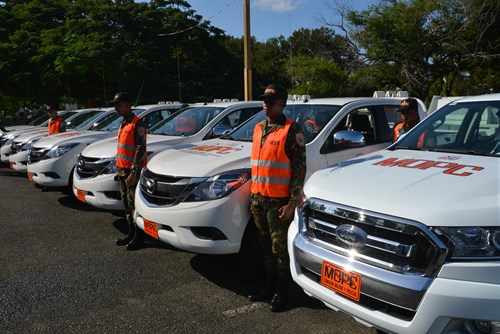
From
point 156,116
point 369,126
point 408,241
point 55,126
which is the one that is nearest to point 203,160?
point 369,126

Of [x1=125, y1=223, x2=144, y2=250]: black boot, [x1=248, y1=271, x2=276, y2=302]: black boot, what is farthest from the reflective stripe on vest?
[x1=125, y1=223, x2=144, y2=250]: black boot

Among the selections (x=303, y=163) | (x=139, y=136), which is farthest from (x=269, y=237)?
(x=139, y=136)

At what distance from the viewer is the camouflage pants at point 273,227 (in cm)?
346

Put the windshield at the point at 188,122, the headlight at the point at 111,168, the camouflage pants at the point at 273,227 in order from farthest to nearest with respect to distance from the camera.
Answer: the windshield at the point at 188,122, the headlight at the point at 111,168, the camouflage pants at the point at 273,227

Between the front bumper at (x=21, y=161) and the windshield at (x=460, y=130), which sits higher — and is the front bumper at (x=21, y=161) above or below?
below

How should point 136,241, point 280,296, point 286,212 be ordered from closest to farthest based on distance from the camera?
point 286,212 → point 280,296 → point 136,241

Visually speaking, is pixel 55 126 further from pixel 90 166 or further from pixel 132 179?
pixel 132 179

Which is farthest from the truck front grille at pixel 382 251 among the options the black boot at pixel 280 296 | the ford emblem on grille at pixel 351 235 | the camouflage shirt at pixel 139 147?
the camouflage shirt at pixel 139 147

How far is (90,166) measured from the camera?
593cm

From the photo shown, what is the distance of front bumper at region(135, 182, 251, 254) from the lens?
3721 mm

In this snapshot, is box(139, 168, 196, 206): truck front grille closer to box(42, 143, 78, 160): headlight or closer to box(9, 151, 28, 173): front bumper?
box(42, 143, 78, 160): headlight

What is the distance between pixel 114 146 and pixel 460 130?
4.47 m

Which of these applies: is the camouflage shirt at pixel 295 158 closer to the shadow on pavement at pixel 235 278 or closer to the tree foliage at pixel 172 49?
the shadow on pavement at pixel 235 278

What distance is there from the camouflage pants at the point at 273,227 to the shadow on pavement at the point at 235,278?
14.4 inches
